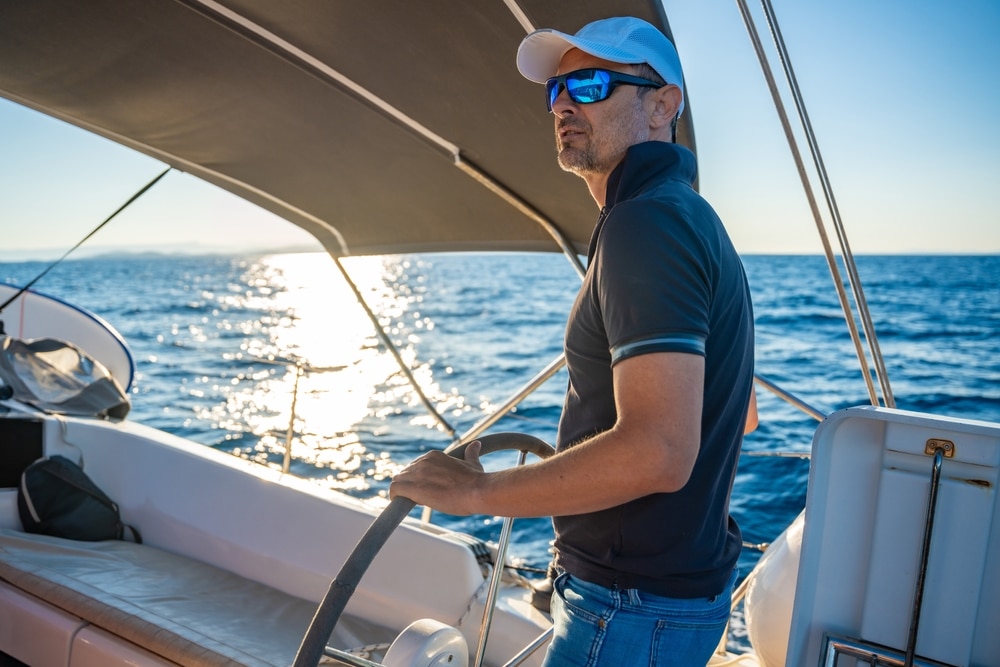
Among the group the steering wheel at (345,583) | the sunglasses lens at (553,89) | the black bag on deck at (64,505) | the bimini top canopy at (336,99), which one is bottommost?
the black bag on deck at (64,505)

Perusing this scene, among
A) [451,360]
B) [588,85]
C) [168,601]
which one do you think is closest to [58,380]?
[168,601]

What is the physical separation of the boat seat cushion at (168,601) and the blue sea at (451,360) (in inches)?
32.5

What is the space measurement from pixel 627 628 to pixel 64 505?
7.93ft

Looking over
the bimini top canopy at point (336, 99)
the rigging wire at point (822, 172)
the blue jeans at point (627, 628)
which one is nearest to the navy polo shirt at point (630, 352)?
the blue jeans at point (627, 628)

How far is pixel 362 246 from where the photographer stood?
130 inches

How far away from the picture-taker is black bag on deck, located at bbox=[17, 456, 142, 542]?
9.09 ft

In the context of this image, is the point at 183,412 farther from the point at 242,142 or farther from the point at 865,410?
the point at 865,410

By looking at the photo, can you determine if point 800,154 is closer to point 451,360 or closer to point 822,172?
point 822,172

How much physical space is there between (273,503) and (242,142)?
1105 mm

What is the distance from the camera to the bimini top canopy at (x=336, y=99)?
1871 mm

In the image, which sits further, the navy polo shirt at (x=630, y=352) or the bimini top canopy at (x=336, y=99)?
the bimini top canopy at (x=336, y=99)

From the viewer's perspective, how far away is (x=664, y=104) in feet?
3.69

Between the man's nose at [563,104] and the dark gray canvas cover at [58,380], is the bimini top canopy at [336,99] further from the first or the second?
the dark gray canvas cover at [58,380]

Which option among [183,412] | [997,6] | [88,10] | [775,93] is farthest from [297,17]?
[997,6]
